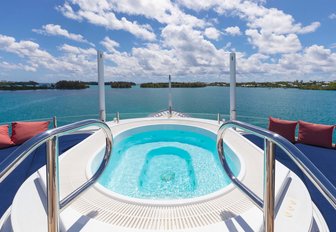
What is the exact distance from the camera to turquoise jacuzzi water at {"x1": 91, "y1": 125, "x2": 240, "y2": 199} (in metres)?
3.14

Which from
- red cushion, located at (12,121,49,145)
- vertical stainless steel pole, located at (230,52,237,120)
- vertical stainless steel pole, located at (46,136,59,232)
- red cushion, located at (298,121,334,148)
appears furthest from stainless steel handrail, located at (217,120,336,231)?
red cushion, located at (12,121,49,145)

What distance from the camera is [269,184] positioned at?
3.64ft

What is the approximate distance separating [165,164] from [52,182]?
325 cm

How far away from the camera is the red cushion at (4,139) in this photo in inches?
146

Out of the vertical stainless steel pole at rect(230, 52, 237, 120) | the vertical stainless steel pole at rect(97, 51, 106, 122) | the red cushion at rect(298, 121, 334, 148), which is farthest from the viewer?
the vertical stainless steel pole at rect(97, 51, 106, 122)

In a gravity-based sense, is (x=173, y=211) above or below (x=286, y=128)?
below

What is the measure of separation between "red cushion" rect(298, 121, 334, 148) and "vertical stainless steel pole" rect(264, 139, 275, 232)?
347cm

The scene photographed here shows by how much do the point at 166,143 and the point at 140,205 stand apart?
3.74m

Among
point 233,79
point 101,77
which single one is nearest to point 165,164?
point 233,79

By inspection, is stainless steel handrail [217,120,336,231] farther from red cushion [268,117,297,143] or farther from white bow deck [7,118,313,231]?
red cushion [268,117,297,143]

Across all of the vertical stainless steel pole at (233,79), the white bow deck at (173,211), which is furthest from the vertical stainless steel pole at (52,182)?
the vertical stainless steel pole at (233,79)

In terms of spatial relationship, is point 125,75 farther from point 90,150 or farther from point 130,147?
point 90,150

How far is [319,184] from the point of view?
2.66ft

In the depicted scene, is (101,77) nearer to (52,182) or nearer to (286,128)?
(52,182)
